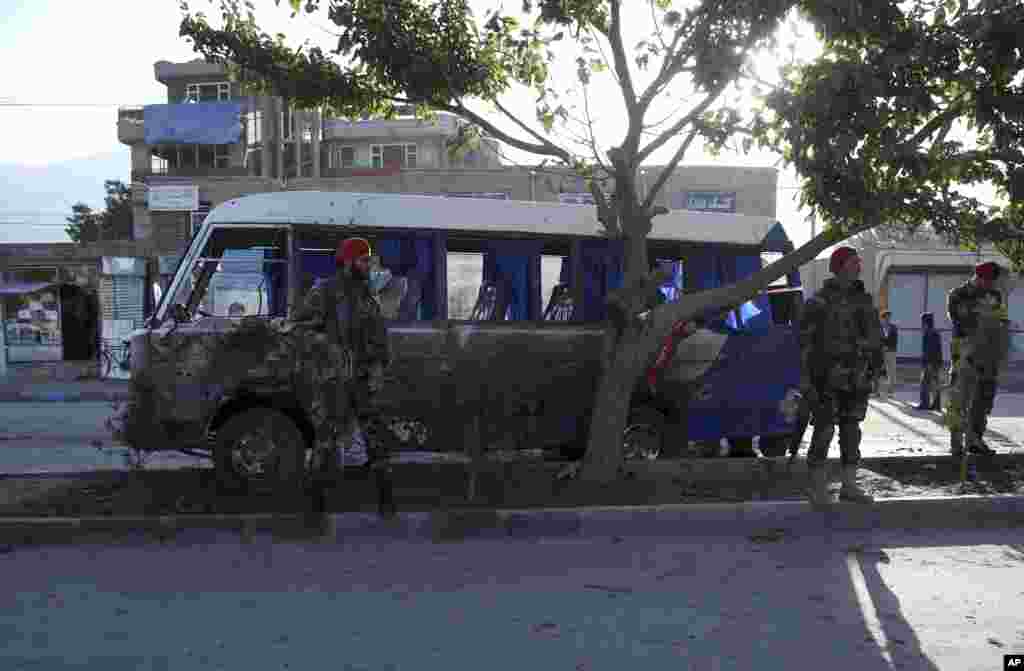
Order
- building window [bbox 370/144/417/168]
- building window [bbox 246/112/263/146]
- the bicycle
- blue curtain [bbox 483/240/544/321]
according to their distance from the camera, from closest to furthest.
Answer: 1. blue curtain [bbox 483/240/544/321]
2. the bicycle
3. building window [bbox 246/112/263/146]
4. building window [bbox 370/144/417/168]

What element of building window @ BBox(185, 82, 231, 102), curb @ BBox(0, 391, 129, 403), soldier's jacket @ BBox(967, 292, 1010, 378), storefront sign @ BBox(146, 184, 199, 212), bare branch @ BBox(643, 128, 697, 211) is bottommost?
curb @ BBox(0, 391, 129, 403)

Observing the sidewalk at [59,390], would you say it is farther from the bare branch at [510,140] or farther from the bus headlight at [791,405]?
the bus headlight at [791,405]

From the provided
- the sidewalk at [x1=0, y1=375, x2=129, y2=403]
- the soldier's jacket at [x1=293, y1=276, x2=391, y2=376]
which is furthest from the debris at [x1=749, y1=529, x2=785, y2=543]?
the sidewalk at [x1=0, y1=375, x2=129, y2=403]

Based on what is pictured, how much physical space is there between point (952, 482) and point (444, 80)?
5.43m

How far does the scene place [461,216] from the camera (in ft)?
29.3

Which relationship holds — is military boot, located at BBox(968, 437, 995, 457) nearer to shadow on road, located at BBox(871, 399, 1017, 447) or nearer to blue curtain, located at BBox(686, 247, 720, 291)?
shadow on road, located at BBox(871, 399, 1017, 447)

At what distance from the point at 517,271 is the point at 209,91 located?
41082 millimetres

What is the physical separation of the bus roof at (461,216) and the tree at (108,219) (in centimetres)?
5123

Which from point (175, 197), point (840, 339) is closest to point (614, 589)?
point (840, 339)

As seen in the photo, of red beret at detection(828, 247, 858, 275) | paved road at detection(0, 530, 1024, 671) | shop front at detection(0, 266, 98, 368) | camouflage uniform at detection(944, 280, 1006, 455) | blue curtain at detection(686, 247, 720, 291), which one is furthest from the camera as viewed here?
shop front at detection(0, 266, 98, 368)

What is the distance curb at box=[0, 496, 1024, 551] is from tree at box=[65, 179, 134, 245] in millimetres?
53158

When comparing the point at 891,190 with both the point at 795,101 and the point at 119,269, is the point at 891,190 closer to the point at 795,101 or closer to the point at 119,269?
the point at 795,101

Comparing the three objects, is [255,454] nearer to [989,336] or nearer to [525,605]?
[525,605]

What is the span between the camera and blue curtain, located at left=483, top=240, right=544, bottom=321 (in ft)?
29.6
